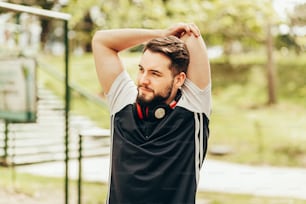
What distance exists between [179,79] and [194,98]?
0.07 meters

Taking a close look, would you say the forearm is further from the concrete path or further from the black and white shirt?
the concrete path

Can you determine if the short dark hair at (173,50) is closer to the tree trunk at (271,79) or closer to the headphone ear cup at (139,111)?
the headphone ear cup at (139,111)

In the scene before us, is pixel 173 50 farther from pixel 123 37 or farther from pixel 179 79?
pixel 123 37

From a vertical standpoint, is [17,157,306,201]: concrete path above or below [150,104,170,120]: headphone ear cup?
below

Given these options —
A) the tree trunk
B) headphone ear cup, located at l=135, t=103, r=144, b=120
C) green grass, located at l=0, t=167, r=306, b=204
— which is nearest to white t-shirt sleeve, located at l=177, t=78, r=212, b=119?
headphone ear cup, located at l=135, t=103, r=144, b=120

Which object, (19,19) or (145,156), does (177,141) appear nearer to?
(145,156)

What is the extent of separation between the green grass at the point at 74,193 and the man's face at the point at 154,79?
212 inches

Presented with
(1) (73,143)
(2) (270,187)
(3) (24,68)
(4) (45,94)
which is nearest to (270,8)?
(2) (270,187)

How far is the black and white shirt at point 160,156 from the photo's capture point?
6.21 ft

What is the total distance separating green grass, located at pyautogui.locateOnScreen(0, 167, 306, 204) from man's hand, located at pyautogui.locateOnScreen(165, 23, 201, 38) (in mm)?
5310

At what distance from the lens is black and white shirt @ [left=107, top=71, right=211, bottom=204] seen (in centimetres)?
189

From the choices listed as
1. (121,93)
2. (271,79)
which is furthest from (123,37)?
(271,79)

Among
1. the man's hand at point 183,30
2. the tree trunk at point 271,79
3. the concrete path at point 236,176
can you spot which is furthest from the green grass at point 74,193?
the tree trunk at point 271,79

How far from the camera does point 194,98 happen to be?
1.97m
